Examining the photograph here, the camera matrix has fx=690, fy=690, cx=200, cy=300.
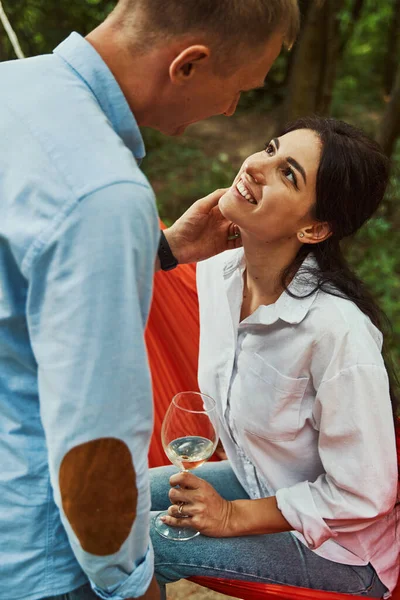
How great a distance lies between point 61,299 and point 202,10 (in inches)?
16.9

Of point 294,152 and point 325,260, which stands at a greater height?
point 294,152

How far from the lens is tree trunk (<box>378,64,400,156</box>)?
374 cm

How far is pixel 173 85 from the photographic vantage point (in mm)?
972

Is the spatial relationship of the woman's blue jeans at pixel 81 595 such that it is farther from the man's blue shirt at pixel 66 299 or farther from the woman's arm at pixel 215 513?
the woman's arm at pixel 215 513

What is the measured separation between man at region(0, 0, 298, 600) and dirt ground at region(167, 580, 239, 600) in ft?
4.54

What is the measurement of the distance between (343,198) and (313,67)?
2.67 m

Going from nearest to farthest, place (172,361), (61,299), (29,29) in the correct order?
(61,299), (172,361), (29,29)

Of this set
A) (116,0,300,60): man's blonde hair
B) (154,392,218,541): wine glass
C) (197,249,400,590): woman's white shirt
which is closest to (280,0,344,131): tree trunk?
(197,249,400,590): woman's white shirt

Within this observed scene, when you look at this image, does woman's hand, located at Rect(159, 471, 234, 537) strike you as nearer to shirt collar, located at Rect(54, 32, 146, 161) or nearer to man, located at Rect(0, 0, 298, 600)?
man, located at Rect(0, 0, 298, 600)

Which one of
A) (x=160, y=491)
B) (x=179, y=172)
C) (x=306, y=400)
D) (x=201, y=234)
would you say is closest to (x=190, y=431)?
(x=306, y=400)

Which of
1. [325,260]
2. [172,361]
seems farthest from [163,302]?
[325,260]

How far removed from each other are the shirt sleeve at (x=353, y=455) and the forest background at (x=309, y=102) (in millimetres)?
720

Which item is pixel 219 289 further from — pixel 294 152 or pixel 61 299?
pixel 61 299

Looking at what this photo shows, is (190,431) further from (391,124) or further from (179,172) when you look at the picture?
(179,172)
